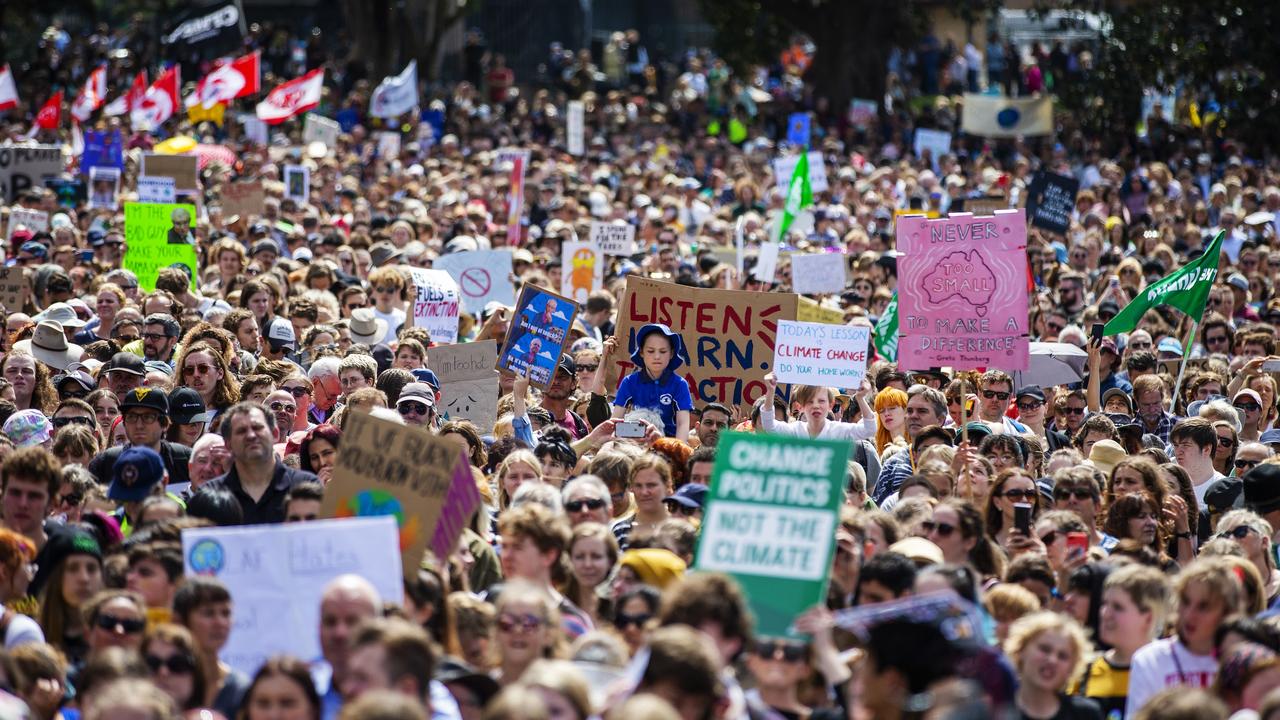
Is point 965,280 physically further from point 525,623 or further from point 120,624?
point 120,624

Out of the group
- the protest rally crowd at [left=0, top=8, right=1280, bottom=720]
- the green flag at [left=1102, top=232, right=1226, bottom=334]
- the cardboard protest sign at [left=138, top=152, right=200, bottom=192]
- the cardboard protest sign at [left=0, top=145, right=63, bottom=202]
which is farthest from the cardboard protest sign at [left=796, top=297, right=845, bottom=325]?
the cardboard protest sign at [left=0, top=145, right=63, bottom=202]

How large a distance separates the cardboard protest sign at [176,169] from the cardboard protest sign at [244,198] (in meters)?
0.81

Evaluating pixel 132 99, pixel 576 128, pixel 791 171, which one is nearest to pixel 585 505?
pixel 791 171

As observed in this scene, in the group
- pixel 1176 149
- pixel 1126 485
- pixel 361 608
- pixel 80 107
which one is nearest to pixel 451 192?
pixel 80 107

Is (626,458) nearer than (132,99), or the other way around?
(626,458)

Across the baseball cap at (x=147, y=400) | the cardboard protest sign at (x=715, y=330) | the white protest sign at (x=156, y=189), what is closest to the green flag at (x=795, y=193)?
the white protest sign at (x=156, y=189)

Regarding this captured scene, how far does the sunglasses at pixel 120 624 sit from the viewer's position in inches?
250

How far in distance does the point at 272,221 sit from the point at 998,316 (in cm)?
1128

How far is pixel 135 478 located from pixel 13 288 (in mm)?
7507

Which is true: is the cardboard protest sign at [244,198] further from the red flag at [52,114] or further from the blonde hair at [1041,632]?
the blonde hair at [1041,632]

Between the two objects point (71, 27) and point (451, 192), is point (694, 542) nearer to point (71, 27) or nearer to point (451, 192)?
point (451, 192)

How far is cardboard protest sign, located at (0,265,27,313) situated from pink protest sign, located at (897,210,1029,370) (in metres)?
7.08

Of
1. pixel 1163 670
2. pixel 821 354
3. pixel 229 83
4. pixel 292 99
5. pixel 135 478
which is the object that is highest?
pixel 229 83

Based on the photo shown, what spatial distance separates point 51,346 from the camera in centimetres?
1258
